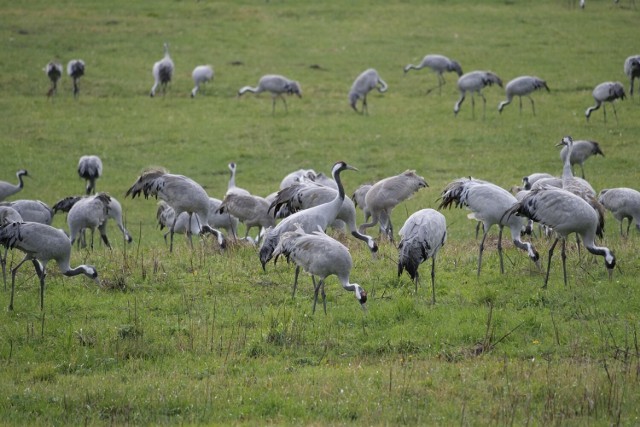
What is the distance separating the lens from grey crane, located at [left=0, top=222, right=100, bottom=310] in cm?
1112

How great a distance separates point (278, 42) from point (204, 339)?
2664 centimetres

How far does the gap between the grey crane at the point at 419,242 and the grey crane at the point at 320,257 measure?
637 mm

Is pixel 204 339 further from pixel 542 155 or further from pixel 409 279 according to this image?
pixel 542 155

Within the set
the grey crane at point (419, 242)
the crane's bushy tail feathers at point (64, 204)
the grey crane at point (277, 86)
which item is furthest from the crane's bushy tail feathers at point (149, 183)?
the grey crane at point (277, 86)

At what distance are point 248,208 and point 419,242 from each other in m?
5.25

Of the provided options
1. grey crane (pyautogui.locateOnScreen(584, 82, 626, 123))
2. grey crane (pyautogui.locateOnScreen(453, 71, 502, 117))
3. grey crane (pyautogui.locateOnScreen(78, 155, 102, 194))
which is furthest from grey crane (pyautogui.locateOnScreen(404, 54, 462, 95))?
grey crane (pyautogui.locateOnScreen(78, 155, 102, 194))

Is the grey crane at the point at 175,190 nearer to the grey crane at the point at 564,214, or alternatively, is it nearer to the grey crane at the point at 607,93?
the grey crane at the point at 564,214

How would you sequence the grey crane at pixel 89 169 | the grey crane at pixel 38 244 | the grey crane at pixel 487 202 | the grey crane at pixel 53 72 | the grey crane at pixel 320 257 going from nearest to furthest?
the grey crane at pixel 320 257
the grey crane at pixel 38 244
the grey crane at pixel 487 202
the grey crane at pixel 89 169
the grey crane at pixel 53 72

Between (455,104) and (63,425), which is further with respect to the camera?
(455,104)

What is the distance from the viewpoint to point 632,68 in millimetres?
26641

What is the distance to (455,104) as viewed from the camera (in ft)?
92.0

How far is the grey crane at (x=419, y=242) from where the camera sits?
1100 cm

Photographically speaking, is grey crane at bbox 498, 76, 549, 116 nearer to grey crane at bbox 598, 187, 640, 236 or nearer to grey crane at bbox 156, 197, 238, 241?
grey crane at bbox 598, 187, 640, 236

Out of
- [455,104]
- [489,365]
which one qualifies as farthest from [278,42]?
[489,365]
